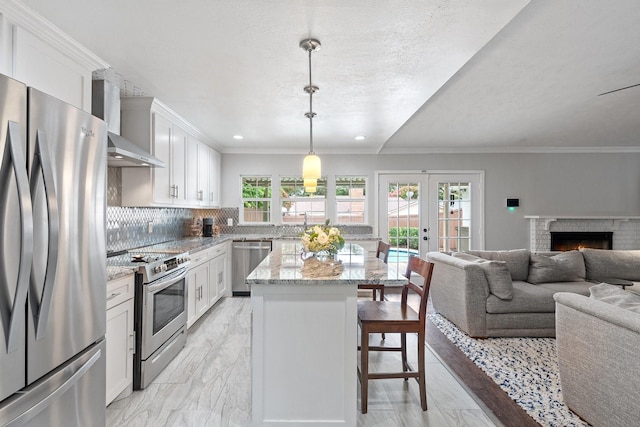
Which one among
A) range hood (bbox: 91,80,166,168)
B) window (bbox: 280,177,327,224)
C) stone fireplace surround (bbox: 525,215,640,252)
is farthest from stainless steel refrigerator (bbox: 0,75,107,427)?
stone fireplace surround (bbox: 525,215,640,252)

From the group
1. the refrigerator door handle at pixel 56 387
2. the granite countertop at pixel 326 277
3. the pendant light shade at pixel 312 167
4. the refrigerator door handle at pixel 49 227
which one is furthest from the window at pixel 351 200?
the refrigerator door handle at pixel 49 227

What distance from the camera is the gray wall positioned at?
562cm

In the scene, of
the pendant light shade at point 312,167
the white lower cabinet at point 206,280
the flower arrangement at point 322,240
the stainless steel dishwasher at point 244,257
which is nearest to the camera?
the flower arrangement at point 322,240

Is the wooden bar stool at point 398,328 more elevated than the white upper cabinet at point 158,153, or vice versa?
the white upper cabinet at point 158,153

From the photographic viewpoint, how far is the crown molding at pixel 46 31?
159cm

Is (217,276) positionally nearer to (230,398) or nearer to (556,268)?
(230,398)

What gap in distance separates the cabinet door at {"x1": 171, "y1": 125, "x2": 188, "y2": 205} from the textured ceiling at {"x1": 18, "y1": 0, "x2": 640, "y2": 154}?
0.80 ft

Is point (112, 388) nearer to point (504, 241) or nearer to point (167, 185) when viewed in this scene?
point (167, 185)

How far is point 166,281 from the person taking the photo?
257cm

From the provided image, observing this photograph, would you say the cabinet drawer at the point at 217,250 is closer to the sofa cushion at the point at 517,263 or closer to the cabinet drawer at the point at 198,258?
the cabinet drawer at the point at 198,258

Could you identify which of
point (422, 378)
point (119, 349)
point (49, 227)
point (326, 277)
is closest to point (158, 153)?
point (119, 349)

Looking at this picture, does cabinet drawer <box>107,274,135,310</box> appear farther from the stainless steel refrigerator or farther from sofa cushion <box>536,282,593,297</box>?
sofa cushion <box>536,282,593,297</box>

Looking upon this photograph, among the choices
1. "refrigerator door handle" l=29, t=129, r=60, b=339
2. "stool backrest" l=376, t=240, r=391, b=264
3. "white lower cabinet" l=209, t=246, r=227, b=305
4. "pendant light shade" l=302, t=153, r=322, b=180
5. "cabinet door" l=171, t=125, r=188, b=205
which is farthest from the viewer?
"white lower cabinet" l=209, t=246, r=227, b=305

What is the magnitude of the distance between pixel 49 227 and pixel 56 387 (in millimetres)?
654
